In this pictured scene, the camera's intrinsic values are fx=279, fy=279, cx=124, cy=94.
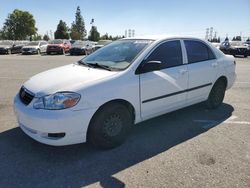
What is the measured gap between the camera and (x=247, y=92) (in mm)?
8055

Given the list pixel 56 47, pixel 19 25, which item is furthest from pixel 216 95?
pixel 19 25

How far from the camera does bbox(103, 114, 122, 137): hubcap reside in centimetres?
402

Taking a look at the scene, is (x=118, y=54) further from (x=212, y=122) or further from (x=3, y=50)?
(x=3, y=50)

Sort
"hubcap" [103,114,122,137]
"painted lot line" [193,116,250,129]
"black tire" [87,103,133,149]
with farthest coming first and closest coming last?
"painted lot line" [193,116,250,129] → "hubcap" [103,114,122,137] → "black tire" [87,103,133,149]

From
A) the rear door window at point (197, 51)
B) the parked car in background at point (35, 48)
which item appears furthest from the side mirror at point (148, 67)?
the parked car in background at point (35, 48)

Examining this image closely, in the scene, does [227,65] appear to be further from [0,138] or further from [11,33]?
[11,33]

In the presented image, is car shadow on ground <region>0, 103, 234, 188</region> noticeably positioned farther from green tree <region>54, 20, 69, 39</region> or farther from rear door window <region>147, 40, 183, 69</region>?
green tree <region>54, 20, 69, 39</region>

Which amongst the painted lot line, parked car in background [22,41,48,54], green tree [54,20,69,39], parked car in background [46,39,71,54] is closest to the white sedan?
the painted lot line

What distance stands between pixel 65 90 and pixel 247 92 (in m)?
6.14

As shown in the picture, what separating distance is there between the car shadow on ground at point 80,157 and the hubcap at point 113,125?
0.26 meters

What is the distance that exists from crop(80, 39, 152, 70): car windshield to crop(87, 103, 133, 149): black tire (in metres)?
0.69

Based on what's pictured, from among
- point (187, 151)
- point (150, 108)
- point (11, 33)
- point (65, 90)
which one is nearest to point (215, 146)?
point (187, 151)

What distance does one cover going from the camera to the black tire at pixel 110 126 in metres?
3.88

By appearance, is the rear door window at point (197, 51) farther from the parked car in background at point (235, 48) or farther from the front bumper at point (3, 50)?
the front bumper at point (3, 50)
